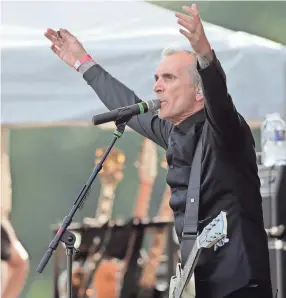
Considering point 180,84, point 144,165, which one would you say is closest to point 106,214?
point 144,165

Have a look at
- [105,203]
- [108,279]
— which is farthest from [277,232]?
[105,203]

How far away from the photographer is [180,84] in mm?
2717

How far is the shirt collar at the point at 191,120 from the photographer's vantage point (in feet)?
8.80

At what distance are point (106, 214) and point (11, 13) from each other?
1408 mm

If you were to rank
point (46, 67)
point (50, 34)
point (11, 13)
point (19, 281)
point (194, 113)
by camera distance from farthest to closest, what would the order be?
point (19, 281) → point (11, 13) → point (46, 67) → point (50, 34) → point (194, 113)

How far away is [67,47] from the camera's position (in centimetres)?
312

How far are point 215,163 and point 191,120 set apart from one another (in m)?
0.24

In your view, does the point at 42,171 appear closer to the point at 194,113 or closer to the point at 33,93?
the point at 33,93

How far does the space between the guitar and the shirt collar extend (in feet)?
1.48

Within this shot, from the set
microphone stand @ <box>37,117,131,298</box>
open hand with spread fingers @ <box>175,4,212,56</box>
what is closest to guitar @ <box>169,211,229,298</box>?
microphone stand @ <box>37,117,131,298</box>

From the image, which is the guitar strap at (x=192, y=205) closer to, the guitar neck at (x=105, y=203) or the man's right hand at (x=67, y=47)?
the man's right hand at (x=67, y=47)

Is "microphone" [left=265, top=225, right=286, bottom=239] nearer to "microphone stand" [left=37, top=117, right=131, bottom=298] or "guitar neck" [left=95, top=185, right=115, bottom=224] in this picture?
"guitar neck" [left=95, top=185, right=115, bottom=224]

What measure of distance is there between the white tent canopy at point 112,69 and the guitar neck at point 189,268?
1.30 meters

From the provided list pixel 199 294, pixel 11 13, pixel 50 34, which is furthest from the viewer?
pixel 11 13
